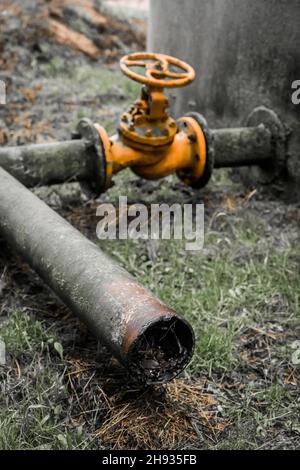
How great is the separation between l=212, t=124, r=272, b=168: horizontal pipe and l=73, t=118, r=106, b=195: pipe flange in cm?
76

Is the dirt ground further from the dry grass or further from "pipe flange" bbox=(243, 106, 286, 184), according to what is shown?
"pipe flange" bbox=(243, 106, 286, 184)

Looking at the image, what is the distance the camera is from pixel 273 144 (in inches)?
144

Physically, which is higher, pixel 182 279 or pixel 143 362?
pixel 143 362

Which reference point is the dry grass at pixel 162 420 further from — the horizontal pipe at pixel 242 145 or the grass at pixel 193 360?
the horizontal pipe at pixel 242 145

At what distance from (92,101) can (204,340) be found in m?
3.41

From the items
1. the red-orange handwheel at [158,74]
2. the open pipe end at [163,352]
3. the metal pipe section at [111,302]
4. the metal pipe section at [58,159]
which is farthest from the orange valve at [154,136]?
the open pipe end at [163,352]

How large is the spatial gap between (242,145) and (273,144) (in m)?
0.19

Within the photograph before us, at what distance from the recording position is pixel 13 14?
6859 mm

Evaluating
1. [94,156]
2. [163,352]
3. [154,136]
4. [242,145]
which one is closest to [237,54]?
[242,145]

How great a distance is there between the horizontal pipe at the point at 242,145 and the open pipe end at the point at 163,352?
183 centimetres

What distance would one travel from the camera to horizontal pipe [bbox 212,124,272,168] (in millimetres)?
3658

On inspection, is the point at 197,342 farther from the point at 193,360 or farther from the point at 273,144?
the point at 273,144
